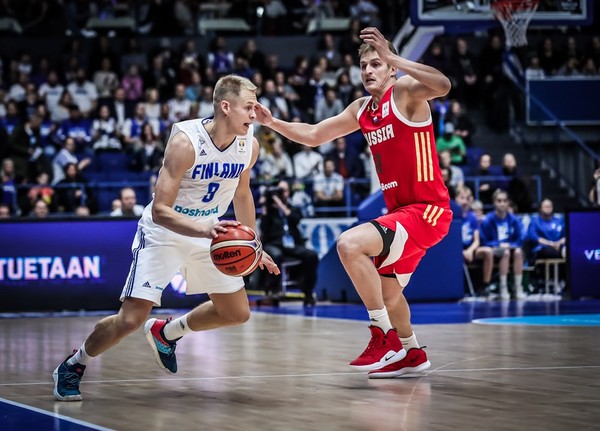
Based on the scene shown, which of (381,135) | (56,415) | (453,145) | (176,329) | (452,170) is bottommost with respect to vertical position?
(56,415)

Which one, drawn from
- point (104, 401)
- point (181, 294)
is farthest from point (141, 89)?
point (104, 401)

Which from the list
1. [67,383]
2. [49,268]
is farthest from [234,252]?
[49,268]

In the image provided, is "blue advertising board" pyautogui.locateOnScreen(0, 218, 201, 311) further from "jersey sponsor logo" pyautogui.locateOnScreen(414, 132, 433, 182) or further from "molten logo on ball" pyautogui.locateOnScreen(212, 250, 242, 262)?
"molten logo on ball" pyautogui.locateOnScreen(212, 250, 242, 262)

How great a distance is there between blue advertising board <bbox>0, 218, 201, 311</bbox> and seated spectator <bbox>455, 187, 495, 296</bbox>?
4.76 m

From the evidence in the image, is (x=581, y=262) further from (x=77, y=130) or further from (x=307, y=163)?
(x=77, y=130)

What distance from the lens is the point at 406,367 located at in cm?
749

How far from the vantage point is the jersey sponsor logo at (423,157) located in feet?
24.6

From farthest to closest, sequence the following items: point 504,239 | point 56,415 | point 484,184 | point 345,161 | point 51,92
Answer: point 51,92 < point 345,161 < point 484,184 < point 504,239 < point 56,415

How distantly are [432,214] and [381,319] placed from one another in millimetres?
791

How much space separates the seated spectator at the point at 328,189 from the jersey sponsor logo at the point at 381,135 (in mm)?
10904

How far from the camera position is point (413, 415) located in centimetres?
576

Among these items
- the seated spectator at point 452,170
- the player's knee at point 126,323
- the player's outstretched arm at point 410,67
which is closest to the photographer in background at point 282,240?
the seated spectator at point 452,170

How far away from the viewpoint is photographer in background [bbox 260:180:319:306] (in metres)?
16.2

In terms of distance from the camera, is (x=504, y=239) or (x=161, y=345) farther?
(x=504, y=239)
